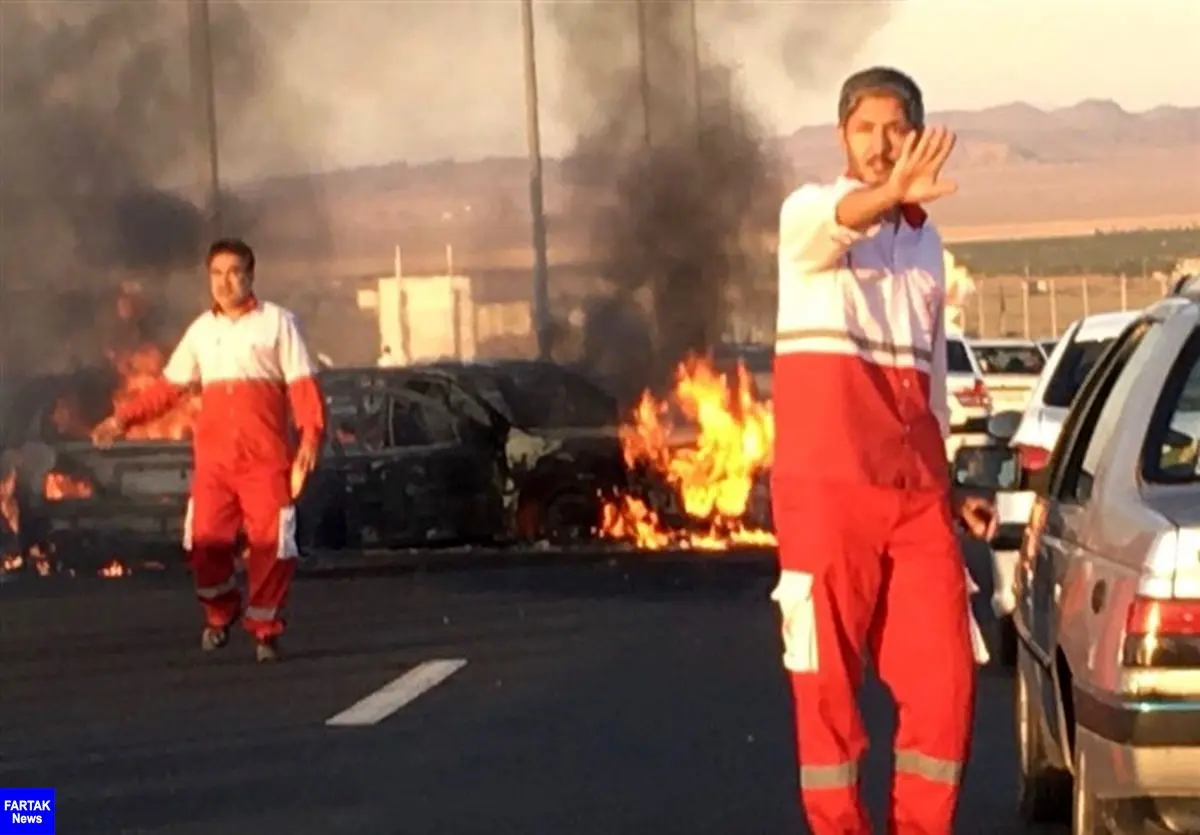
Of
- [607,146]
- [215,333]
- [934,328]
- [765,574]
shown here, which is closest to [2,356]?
[607,146]

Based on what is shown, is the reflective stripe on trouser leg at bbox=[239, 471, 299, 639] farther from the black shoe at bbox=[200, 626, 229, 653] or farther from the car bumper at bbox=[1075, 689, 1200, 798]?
the car bumper at bbox=[1075, 689, 1200, 798]

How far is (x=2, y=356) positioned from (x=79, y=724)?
1987cm

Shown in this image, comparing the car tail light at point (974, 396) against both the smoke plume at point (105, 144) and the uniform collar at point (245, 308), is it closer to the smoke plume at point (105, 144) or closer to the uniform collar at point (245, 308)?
the smoke plume at point (105, 144)

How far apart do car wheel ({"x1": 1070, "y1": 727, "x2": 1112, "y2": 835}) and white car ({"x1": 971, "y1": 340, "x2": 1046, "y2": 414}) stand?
2494 centimetres

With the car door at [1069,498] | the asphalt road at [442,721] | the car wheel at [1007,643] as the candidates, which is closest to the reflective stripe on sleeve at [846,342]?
the car door at [1069,498]

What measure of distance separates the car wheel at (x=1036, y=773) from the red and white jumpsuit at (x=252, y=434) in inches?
197

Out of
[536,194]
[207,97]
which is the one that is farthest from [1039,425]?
[207,97]

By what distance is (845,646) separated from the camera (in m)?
6.67

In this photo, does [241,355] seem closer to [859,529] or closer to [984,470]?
[984,470]

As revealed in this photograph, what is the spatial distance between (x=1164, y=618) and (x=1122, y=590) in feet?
0.69

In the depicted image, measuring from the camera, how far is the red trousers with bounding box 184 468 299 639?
12.8m

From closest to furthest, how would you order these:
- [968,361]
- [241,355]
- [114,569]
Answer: [241,355] < [114,569] < [968,361]

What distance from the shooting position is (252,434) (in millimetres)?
12906

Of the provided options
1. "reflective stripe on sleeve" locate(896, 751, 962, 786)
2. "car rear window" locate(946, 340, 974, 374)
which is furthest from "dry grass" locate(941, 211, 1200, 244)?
"reflective stripe on sleeve" locate(896, 751, 962, 786)
